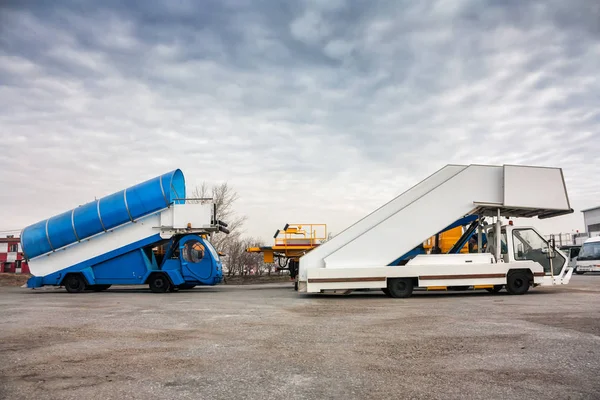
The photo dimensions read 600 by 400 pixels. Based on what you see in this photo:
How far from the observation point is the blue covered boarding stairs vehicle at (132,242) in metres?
17.0

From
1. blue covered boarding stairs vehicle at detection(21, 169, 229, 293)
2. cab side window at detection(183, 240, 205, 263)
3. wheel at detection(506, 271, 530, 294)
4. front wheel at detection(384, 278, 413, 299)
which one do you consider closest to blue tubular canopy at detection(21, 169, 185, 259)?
blue covered boarding stairs vehicle at detection(21, 169, 229, 293)

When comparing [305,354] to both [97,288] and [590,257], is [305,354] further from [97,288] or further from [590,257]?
[590,257]

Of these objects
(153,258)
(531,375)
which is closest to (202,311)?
(531,375)

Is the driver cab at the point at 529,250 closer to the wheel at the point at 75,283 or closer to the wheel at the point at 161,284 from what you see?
the wheel at the point at 161,284

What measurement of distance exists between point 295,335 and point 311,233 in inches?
456

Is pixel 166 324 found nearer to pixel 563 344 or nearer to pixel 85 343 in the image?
pixel 85 343

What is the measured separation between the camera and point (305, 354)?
562cm

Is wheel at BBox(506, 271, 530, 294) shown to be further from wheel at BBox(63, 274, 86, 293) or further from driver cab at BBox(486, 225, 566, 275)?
wheel at BBox(63, 274, 86, 293)

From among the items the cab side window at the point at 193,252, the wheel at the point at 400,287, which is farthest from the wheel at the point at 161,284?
the wheel at the point at 400,287

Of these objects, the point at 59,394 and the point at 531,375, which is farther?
the point at 531,375

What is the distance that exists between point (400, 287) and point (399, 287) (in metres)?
0.03

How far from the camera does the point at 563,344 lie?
5871mm

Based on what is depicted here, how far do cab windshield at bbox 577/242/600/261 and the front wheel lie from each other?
945 inches

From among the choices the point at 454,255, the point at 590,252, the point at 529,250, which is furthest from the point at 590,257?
the point at 454,255
